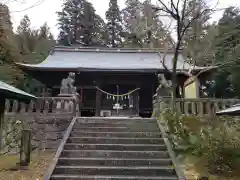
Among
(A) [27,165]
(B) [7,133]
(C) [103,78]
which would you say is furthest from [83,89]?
(A) [27,165]

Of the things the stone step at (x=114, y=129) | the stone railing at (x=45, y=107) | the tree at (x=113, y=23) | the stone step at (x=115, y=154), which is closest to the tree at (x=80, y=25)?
the tree at (x=113, y=23)

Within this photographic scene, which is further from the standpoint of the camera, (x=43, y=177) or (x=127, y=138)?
(x=127, y=138)

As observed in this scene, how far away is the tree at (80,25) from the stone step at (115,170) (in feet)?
118

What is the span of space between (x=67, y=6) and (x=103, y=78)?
32473mm

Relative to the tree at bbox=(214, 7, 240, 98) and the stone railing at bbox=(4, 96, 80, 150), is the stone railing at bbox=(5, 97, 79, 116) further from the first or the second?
the tree at bbox=(214, 7, 240, 98)

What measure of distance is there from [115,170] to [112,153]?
32.4 inches

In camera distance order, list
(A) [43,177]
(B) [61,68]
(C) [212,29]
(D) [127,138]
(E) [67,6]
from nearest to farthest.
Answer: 1. (A) [43,177]
2. (D) [127,138]
3. (B) [61,68]
4. (C) [212,29]
5. (E) [67,6]

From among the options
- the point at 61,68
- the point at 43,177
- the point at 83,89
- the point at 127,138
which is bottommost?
the point at 43,177

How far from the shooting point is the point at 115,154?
281 inches

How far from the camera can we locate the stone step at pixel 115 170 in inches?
247

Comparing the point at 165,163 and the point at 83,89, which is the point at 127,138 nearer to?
the point at 165,163

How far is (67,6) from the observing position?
44.0 meters

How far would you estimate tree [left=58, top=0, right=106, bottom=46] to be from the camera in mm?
41594

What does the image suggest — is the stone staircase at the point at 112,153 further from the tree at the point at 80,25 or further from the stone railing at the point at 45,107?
the tree at the point at 80,25
